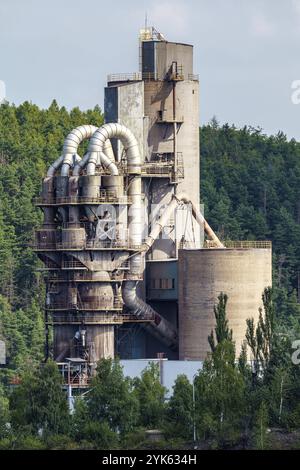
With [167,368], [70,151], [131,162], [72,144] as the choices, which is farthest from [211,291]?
[72,144]

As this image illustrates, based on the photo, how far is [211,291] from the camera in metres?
129

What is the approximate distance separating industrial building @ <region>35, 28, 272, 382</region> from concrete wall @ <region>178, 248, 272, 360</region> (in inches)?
2.1

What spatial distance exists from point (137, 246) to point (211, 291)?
15.2 feet

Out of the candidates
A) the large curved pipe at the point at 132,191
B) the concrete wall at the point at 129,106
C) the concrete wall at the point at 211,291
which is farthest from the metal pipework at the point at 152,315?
the concrete wall at the point at 129,106

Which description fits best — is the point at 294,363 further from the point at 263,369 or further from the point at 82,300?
the point at 82,300

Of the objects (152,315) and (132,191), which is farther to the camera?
(152,315)

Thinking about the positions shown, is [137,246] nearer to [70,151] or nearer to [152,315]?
[152,315]

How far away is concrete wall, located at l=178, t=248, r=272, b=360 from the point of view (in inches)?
5069

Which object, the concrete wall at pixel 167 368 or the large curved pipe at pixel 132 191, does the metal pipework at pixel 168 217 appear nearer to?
A: the large curved pipe at pixel 132 191

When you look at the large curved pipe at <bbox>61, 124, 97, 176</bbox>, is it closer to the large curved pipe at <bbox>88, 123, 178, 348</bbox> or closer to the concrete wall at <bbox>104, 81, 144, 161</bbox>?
the large curved pipe at <bbox>88, 123, 178, 348</bbox>

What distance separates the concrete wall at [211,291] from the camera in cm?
12875
